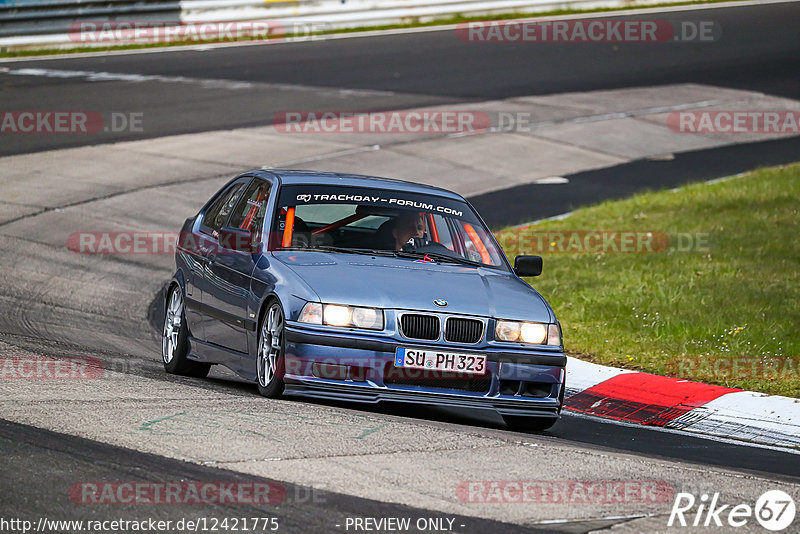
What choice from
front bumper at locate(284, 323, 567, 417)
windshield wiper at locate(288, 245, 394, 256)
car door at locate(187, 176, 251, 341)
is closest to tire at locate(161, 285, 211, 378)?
car door at locate(187, 176, 251, 341)

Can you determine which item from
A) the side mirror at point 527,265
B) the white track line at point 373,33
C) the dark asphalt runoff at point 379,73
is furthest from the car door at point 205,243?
the white track line at point 373,33

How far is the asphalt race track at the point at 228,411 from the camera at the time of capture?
5379 millimetres

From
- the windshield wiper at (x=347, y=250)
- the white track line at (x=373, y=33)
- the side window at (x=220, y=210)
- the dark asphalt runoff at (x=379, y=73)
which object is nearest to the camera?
the windshield wiper at (x=347, y=250)

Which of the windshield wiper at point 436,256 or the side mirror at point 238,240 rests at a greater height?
the side mirror at point 238,240

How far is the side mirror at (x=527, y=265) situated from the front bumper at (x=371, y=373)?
125 centimetres

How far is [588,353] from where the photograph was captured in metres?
10.6

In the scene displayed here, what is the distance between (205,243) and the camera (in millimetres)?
9203

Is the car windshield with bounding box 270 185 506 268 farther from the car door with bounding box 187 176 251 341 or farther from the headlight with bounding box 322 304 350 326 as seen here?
the headlight with bounding box 322 304 350 326

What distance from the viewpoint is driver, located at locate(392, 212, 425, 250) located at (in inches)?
338

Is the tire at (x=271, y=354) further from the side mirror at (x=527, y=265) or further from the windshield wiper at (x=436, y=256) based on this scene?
the side mirror at (x=527, y=265)

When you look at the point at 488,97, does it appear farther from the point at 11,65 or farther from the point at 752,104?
the point at 11,65

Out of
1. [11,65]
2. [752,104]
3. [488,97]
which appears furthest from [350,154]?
[11,65]

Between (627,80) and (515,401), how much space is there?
21.3m

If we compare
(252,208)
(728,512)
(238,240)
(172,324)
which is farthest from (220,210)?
(728,512)
